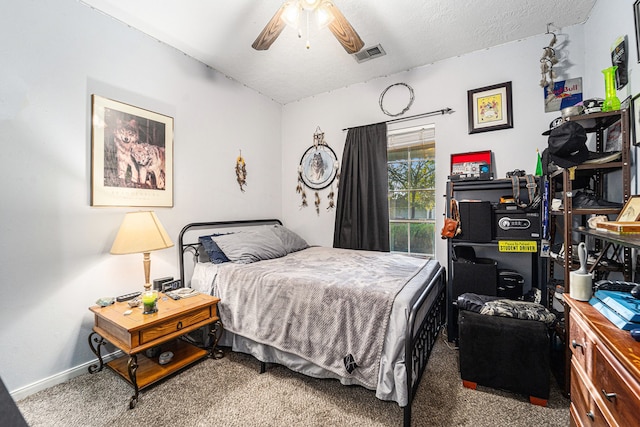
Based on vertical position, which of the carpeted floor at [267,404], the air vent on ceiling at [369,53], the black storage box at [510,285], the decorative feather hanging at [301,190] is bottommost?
the carpeted floor at [267,404]

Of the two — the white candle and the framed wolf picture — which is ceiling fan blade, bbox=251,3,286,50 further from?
the white candle

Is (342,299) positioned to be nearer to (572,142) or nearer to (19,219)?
(572,142)

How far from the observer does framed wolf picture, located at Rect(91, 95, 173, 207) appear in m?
2.12

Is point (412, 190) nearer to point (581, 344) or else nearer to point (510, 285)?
point (510, 285)

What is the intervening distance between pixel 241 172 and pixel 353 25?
1.92 metres

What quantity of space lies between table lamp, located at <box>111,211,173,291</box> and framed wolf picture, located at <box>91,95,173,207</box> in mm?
332

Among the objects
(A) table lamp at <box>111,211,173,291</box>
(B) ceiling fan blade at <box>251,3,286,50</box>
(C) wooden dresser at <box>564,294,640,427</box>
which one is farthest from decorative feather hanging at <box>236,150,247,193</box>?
(C) wooden dresser at <box>564,294,640,427</box>

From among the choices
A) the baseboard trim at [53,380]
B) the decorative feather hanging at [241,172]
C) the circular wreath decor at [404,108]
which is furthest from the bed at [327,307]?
the circular wreath decor at [404,108]

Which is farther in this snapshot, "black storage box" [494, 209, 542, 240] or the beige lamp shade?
"black storage box" [494, 209, 542, 240]

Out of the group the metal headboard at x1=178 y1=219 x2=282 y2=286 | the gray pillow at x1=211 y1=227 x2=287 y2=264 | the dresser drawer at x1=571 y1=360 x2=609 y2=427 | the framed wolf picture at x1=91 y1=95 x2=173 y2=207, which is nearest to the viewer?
the dresser drawer at x1=571 y1=360 x2=609 y2=427

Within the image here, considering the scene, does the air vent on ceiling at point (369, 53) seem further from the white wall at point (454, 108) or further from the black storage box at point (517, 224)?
the black storage box at point (517, 224)

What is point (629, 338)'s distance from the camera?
A: 86cm

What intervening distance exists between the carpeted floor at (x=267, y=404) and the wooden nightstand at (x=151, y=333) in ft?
0.30

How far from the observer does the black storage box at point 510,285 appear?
7.96 ft
